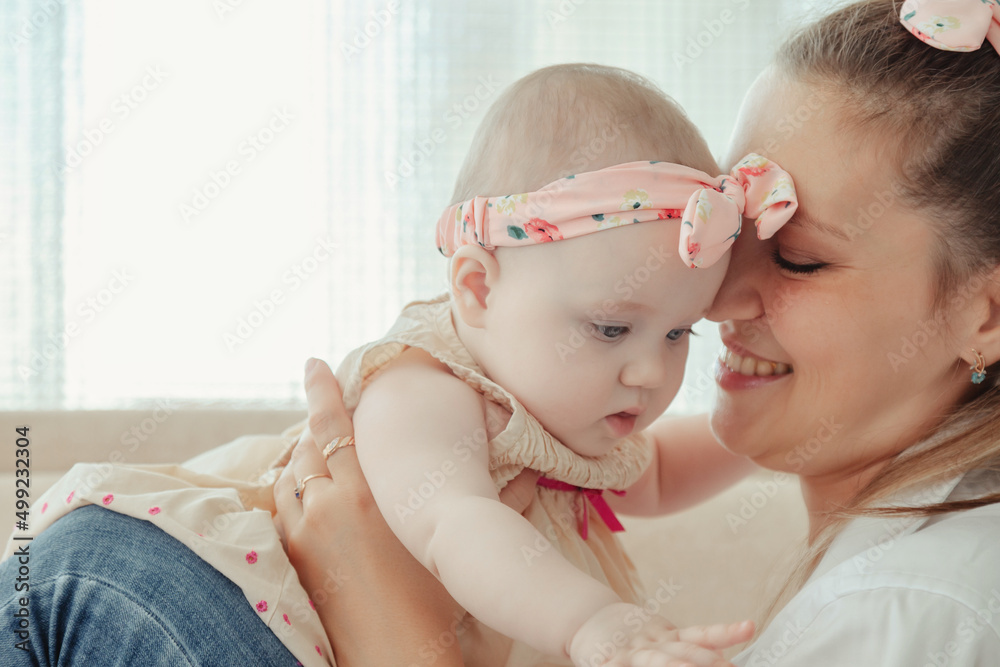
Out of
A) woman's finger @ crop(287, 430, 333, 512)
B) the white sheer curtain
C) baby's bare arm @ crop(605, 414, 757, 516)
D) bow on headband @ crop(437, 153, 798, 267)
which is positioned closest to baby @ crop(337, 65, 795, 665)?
bow on headband @ crop(437, 153, 798, 267)

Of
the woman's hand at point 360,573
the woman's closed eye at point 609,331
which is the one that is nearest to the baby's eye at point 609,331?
the woman's closed eye at point 609,331

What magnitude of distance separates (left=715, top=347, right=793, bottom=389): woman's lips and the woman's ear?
0.77 feet

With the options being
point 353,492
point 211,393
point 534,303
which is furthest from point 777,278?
point 211,393

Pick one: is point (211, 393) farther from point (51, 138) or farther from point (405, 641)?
point (405, 641)

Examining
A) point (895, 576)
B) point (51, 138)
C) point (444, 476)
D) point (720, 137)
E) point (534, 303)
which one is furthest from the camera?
point (720, 137)

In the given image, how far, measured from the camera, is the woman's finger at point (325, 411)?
1.15m

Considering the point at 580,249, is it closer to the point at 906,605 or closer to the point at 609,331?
the point at 609,331

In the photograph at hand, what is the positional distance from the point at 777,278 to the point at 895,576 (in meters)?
0.44

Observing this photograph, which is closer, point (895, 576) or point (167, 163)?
point (895, 576)

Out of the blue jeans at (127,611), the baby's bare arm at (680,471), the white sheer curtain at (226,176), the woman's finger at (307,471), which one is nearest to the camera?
the blue jeans at (127,611)

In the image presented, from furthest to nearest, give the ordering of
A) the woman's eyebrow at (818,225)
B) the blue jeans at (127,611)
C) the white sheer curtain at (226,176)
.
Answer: the white sheer curtain at (226,176) < the woman's eyebrow at (818,225) < the blue jeans at (127,611)

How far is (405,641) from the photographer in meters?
1.04

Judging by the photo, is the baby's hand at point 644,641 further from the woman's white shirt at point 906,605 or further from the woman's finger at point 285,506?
the woman's finger at point 285,506

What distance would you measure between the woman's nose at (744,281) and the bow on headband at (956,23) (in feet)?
1.04
